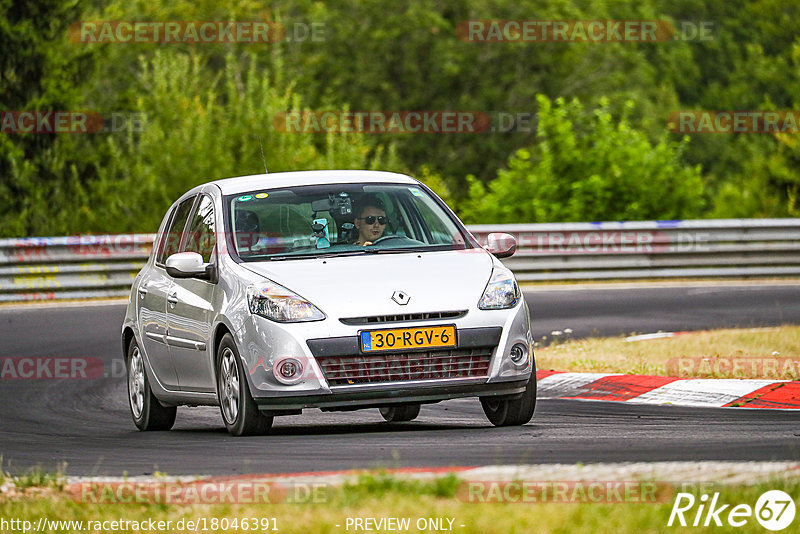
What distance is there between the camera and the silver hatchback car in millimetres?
8422

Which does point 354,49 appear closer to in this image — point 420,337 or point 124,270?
point 124,270

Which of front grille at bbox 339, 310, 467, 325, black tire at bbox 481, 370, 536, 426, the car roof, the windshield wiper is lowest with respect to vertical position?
black tire at bbox 481, 370, 536, 426

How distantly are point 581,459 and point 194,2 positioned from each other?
51.7 meters

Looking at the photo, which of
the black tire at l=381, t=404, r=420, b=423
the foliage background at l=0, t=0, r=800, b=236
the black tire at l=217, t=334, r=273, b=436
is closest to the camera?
the black tire at l=217, t=334, r=273, b=436

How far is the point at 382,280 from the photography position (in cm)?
859

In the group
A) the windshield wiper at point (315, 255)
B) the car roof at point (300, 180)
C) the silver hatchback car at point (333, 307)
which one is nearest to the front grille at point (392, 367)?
the silver hatchback car at point (333, 307)

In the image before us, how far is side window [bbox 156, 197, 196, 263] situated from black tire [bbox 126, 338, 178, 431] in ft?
2.22

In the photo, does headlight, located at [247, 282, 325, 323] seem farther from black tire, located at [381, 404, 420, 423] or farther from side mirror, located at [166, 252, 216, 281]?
black tire, located at [381, 404, 420, 423]

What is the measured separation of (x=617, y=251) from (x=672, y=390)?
12213 millimetres

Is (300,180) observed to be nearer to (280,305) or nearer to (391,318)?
(280,305)

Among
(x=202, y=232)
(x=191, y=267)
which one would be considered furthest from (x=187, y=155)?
(x=191, y=267)

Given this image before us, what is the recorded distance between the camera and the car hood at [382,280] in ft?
27.7

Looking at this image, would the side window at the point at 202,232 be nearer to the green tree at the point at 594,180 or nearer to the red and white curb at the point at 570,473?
the red and white curb at the point at 570,473

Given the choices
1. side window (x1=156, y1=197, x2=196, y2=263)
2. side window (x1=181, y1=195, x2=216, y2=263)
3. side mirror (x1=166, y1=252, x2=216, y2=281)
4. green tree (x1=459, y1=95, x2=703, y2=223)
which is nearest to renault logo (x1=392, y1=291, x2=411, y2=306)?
side mirror (x1=166, y1=252, x2=216, y2=281)
